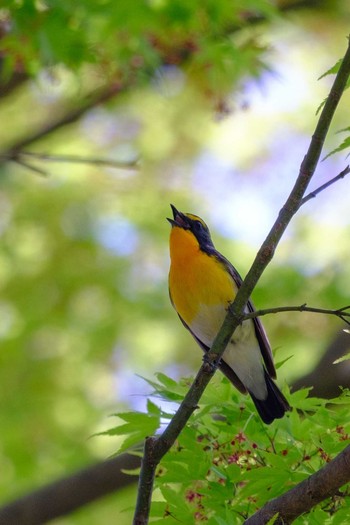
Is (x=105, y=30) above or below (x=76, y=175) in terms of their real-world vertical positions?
below

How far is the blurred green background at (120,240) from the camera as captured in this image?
24.8 feet

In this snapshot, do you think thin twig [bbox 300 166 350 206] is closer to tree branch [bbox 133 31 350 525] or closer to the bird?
tree branch [bbox 133 31 350 525]

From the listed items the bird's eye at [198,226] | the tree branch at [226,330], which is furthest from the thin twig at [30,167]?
the tree branch at [226,330]

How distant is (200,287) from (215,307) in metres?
0.14

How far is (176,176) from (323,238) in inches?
83.6

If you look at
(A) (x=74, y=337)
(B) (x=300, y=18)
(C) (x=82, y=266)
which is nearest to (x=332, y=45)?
(B) (x=300, y=18)

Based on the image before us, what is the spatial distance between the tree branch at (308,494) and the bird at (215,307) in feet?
4.99

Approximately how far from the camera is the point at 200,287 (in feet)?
14.2

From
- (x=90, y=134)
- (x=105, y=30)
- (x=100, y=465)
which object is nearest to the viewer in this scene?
(x=105, y=30)

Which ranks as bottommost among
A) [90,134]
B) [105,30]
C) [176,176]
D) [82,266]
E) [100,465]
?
[100,465]

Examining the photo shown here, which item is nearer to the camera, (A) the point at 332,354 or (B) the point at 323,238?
(A) the point at 332,354

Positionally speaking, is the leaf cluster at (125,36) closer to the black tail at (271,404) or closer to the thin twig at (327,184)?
the black tail at (271,404)

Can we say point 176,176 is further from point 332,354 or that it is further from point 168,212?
point 332,354

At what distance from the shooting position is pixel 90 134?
10047 millimetres
